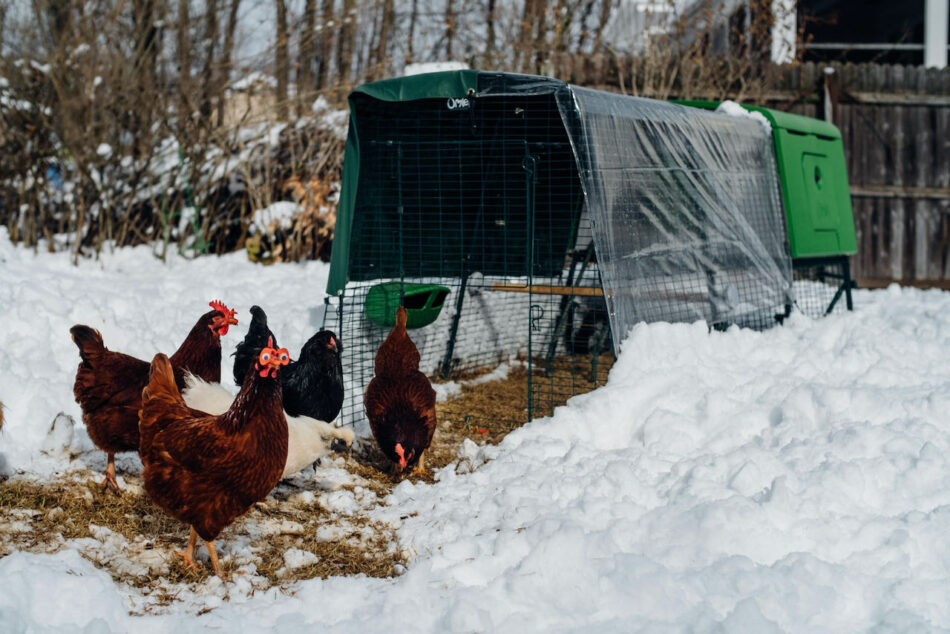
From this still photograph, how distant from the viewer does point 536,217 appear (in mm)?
6074

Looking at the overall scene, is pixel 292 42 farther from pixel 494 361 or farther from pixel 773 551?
pixel 773 551

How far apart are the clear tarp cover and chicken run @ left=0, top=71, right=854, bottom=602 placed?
0.05 feet

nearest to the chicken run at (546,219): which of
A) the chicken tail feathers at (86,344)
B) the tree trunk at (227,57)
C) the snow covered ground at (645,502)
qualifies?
the snow covered ground at (645,502)

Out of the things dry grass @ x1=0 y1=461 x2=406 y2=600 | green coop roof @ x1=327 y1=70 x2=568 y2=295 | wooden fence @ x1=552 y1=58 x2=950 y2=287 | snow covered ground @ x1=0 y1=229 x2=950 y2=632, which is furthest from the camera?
wooden fence @ x1=552 y1=58 x2=950 y2=287

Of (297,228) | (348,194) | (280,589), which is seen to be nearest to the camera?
(280,589)

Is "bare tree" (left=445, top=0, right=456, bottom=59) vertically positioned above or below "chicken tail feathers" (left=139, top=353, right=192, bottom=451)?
above

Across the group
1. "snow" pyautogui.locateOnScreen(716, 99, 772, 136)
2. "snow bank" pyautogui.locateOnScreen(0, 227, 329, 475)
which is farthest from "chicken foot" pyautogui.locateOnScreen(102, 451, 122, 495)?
"snow" pyautogui.locateOnScreen(716, 99, 772, 136)

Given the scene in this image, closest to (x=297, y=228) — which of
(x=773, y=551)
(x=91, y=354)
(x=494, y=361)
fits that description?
(x=494, y=361)

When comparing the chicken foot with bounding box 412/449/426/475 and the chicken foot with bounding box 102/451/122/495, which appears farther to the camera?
the chicken foot with bounding box 412/449/426/475

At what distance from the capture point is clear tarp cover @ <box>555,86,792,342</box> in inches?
176

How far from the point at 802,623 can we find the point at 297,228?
721 centimetres

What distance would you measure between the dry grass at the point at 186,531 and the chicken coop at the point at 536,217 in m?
1.21

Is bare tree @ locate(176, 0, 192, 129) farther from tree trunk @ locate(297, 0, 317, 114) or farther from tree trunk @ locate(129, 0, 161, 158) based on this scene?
tree trunk @ locate(297, 0, 317, 114)

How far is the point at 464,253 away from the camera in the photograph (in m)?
6.05
